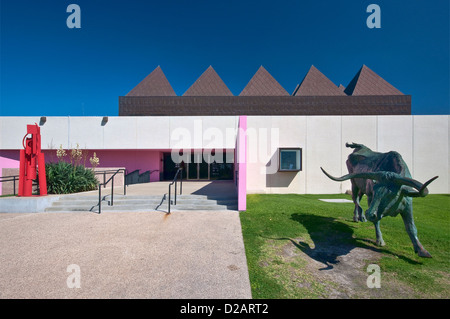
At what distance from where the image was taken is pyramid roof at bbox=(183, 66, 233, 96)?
1728 cm

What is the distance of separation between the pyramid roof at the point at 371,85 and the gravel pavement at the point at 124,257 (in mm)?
19259

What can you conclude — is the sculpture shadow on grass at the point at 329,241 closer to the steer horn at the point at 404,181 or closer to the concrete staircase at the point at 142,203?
the steer horn at the point at 404,181

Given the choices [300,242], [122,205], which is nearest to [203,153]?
[122,205]

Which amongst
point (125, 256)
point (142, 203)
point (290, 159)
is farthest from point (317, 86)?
point (125, 256)

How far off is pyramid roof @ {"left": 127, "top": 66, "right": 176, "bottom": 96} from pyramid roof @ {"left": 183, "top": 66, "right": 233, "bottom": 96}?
2.30 m

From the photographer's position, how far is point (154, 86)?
1797cm

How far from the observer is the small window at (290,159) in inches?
408

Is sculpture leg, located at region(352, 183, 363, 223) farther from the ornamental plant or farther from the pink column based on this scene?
the ornamental plant

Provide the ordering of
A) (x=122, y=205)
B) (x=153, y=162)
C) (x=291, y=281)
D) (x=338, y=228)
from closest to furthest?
(x=291, y=281)
(x=338, y=228)
(x=122, y=205)
(x=153, y=162)

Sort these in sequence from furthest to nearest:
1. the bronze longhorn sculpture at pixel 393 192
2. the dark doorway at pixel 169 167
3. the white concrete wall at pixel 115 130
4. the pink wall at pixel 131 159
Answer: the dark doorway at pixel 169 167, the pink wall at pixel 131 159, the white concrete wall at pixel 115 130, the bronze longhorn sculpture at pixel 393 192

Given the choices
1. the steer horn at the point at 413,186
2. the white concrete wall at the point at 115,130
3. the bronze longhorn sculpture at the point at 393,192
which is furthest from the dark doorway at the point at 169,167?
the steer horn at the point at 413,186
